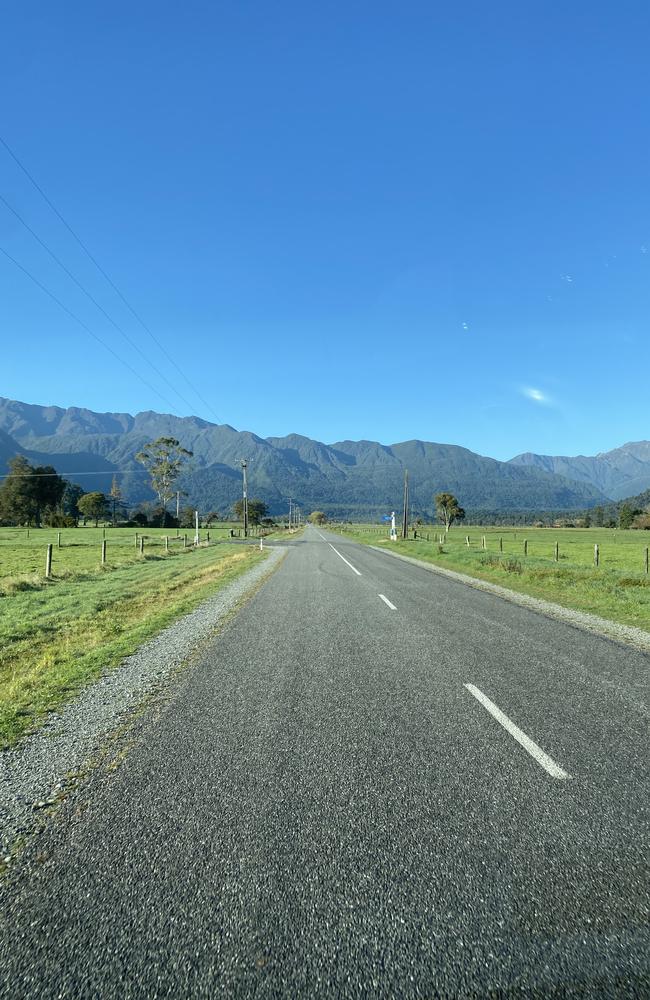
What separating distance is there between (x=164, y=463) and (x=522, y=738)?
96498 mm

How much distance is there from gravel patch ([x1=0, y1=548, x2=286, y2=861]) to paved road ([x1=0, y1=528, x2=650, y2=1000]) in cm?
33

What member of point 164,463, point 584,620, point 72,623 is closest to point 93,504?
point 164,463

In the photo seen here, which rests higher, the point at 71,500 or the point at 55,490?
the point at 55,490

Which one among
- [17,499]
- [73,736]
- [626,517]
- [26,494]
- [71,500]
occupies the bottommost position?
[73,736]

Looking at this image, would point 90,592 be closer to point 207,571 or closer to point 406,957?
point 207,571

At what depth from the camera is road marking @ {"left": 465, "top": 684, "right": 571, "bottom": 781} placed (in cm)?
421

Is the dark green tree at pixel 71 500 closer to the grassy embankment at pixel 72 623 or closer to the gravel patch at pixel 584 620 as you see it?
the grassy embankment at pixel 72 623

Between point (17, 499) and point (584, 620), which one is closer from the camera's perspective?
point (584, 620)

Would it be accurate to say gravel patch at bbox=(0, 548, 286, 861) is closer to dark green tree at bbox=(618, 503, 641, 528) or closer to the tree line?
the tree line

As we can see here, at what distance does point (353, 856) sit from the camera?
10.2 feet

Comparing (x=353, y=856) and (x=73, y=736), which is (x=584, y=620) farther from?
(x=73, y=736)

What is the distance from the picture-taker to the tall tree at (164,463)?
9544 cm

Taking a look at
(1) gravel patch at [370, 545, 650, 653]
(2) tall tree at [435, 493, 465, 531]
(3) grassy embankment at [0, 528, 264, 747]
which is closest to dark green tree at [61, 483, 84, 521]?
(2) tall tree at [435, 493, 465, 531]

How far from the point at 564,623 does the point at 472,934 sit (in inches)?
375
